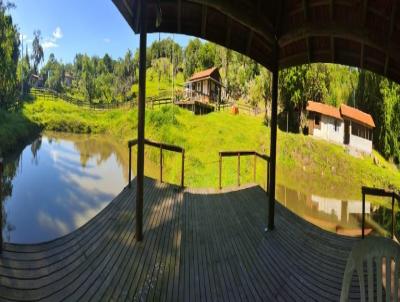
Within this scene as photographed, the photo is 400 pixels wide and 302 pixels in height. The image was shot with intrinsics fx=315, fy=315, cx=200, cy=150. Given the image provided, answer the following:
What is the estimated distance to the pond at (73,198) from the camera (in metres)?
11.3

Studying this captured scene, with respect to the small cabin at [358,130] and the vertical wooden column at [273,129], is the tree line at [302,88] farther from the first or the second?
the vertical wooden column at [273,129]

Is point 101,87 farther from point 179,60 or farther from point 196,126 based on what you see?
point 196,126

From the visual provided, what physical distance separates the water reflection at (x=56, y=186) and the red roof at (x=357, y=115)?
18.8 meters

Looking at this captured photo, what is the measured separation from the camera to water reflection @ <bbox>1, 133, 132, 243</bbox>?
36.0 feet

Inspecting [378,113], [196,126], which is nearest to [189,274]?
[196,126]

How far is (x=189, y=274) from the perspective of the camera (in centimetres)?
411

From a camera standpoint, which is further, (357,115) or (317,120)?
(317,120)

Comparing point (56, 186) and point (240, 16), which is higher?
point (240, 16)

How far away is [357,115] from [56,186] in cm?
2380

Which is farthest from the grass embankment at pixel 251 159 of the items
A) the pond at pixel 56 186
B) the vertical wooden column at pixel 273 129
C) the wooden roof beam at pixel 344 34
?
the wooden roof beam at pixel 344 34

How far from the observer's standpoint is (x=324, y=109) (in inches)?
1080

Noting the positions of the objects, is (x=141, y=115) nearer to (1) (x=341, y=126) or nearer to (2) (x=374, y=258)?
(2) (x=374, y=258)

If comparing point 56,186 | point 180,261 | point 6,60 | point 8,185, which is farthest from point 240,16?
point 6,60

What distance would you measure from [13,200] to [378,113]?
93.2 ft
